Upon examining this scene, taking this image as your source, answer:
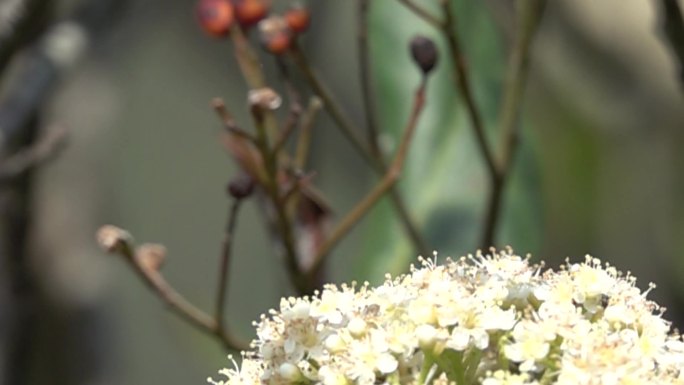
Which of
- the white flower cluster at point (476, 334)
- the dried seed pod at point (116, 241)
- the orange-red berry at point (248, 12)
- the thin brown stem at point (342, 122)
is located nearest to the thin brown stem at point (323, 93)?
the thin brown stem at point (342, 122)

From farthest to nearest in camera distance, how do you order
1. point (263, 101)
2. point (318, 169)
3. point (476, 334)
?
point (318, 169) → point (263, 101) → point (476, 334)

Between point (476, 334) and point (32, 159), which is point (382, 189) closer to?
point (476, 334)

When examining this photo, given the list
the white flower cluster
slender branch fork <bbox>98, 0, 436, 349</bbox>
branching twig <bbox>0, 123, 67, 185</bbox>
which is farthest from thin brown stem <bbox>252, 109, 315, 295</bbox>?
branching twig <bbox>0, 123, 67, 185</bbox>

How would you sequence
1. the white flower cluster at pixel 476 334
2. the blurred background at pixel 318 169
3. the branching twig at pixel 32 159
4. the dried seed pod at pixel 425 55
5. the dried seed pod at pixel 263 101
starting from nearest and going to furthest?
the white flower cluster at pixel 476 334
the dried seed pod at pixel 263 101
the dried seed pod at pixel 425 55
the branching twig at pixel 32 159
the blurred background at pixel 318 169

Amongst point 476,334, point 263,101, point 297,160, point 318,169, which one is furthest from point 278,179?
point 318,169

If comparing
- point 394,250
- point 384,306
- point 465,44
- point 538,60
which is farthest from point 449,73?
point 384,306

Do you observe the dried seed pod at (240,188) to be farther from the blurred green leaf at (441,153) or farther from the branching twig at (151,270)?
the blurred green leaf at (441,153)
